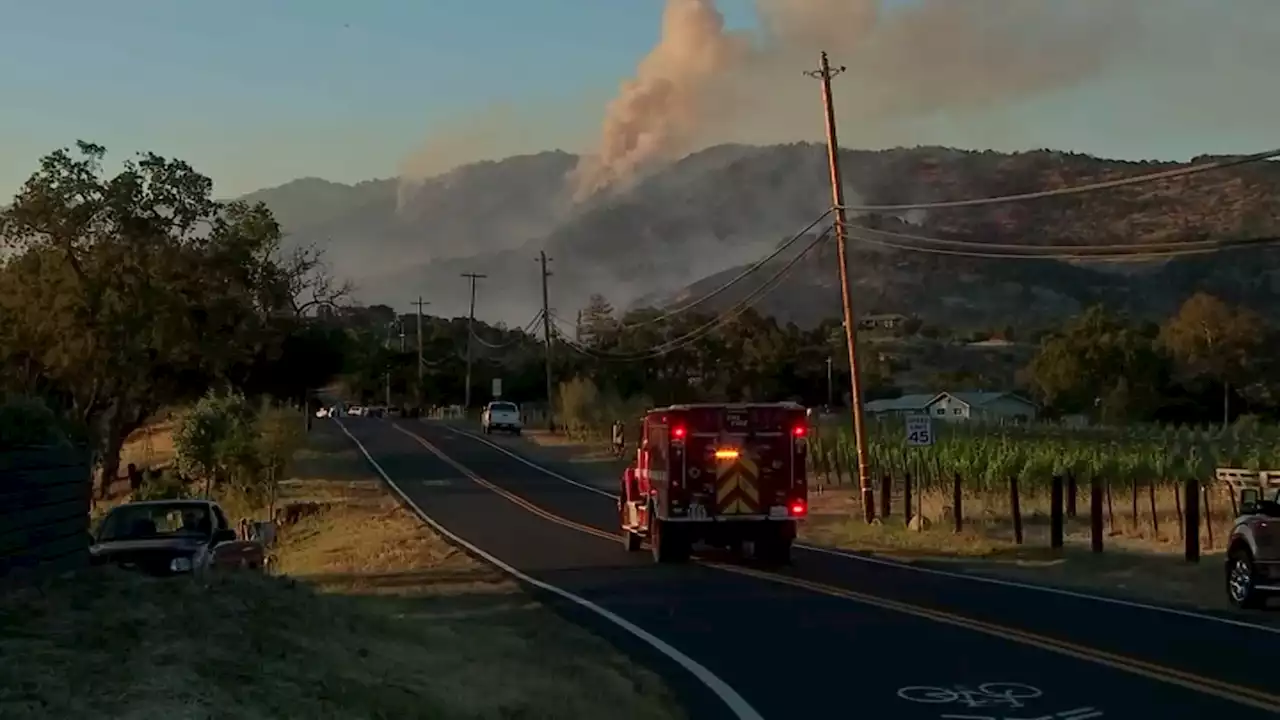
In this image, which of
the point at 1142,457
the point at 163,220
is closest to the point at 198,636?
the point at 1142,457

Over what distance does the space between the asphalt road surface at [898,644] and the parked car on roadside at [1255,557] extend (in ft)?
4.37

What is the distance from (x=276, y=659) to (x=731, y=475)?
1679cm

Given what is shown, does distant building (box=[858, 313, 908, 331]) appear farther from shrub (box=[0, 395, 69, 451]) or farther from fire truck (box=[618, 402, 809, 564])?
shrub (box=[0, 395, 69, 451])

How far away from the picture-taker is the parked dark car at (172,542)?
1905 cm

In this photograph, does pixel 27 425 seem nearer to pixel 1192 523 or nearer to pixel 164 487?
pixel 1192 523

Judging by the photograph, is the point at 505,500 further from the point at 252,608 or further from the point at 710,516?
the point at 252,608

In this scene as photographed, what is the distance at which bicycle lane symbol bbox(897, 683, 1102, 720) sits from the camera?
10984 millimetres

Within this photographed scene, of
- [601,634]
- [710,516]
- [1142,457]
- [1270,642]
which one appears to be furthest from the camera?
[1142,457]

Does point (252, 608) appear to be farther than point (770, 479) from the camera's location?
No

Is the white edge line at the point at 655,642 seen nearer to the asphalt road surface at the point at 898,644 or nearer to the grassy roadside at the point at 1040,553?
the asphalt road surface at the point at 898,644

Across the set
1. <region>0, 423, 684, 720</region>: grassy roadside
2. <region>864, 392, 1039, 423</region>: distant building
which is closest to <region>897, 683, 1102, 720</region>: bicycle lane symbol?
<region>0, 423, 684, 720</region>: grassy roadside

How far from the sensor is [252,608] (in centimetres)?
1088

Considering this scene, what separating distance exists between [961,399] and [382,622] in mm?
85269

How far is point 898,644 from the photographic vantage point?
599 inches
